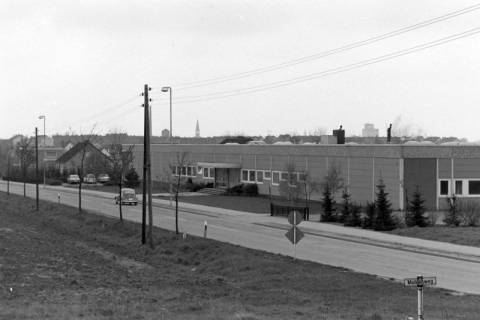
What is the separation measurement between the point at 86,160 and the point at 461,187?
60.3 metres

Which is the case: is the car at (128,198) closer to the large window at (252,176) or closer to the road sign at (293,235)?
the large window at (252,176)

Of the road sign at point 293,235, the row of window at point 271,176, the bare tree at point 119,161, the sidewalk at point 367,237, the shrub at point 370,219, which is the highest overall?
the bare tree at point 119,161

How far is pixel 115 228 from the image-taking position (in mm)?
36312

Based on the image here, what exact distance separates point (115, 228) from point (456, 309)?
81.8ft

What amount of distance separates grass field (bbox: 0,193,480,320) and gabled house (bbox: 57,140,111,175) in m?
46.1

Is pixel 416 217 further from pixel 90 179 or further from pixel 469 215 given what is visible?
pixel 90 179

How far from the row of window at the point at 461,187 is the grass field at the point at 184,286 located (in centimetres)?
2395

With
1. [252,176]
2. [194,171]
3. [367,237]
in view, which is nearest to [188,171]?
[194,171]

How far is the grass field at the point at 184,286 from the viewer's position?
13.1m

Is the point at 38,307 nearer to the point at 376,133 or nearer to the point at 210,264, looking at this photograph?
the point at 210,264

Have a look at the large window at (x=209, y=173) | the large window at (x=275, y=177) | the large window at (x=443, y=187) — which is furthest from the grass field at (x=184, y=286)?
the large window at (x=209, y=173)

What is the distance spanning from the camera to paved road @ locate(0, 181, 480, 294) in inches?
835

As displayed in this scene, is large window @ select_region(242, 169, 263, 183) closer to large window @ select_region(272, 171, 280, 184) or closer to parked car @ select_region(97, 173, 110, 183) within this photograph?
large window @ select_region(272, 171, 280, 184)

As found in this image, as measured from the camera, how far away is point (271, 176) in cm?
6469
